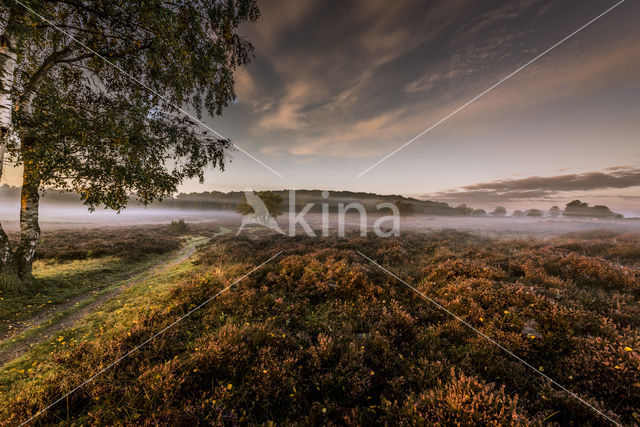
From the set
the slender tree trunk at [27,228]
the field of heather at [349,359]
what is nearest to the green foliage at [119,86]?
the slender tree trunk at [27,228]

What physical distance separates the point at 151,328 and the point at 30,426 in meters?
1.98

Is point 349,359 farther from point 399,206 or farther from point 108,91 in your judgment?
point 399,206

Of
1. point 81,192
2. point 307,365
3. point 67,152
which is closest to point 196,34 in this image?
point 67,152

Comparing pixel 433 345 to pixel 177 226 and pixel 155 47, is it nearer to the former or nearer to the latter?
pixel 155 47

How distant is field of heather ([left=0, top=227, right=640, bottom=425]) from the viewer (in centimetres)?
289

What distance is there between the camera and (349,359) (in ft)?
12.5

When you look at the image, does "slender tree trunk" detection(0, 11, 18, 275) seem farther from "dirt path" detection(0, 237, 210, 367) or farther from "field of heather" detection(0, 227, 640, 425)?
"field of heather" detection(0, 227, 640, 425)

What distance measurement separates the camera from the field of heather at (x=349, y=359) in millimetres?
2895

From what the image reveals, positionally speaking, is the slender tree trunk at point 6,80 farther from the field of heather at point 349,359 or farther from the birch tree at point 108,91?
the field of heather at point 349,359

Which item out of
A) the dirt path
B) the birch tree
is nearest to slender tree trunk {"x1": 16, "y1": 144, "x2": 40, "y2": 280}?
the birch tree
